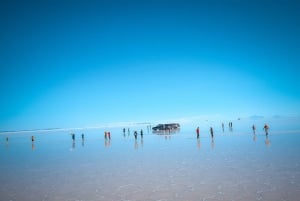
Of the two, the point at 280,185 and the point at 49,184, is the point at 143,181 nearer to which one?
the point at 49,184

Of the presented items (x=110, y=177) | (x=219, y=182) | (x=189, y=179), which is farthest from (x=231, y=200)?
(x=110, y=177)

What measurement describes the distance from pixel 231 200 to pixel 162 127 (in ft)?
210

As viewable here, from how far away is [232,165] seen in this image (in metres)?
16.7

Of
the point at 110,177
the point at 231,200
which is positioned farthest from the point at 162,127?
the point at 231,200

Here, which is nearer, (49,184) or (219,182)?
(219,182)

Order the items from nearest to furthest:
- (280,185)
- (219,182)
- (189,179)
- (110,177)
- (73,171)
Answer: (280,185), (219,182), (189,179), (110,177), (73,171)

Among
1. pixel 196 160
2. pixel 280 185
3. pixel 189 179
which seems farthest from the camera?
pixel 196 160

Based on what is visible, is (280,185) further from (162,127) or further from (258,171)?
(162,127)

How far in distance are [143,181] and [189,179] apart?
2.73m

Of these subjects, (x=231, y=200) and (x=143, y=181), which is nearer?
(x=231, y=200)

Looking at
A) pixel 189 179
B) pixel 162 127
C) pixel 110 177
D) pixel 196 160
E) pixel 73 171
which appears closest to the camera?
pixel 189 179

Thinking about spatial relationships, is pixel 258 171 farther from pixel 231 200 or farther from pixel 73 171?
pixel 73 171

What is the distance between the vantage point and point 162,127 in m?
73.8

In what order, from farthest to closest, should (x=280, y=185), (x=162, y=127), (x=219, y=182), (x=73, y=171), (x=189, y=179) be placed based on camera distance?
(x=162, y=127)
(x=73, y=171)
(x=189, y=179)
(x=219, y=182)
(x=280, y=185)
